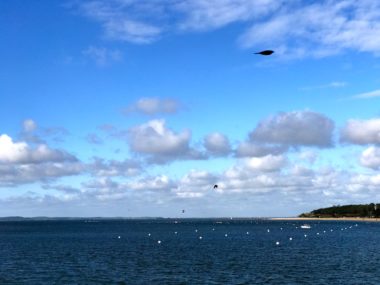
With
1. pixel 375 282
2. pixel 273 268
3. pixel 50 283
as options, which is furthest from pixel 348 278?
pixel 50 283

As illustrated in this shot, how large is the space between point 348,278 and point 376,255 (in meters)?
35.6

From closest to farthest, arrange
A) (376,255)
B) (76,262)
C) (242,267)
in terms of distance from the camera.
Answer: (242,267) < (76,262) < (376,255)

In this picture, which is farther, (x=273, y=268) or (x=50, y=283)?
(x=273, y=268)

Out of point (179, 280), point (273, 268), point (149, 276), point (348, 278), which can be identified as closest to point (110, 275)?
point (149, 276)

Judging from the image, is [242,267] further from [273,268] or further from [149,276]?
[149,276]

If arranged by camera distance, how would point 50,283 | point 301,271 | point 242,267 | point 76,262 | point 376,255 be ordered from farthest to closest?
1. point 376,255
2. point 76,262
3. point 242,267
4. point 301,271
5. point 50,283

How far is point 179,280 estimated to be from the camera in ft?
208

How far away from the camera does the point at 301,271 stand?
71625mm

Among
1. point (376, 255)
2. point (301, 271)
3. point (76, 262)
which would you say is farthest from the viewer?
point (376, 255)

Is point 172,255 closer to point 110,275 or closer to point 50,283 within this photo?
point 110,275

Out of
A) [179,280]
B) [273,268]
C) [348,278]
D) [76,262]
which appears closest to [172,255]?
[76,262]

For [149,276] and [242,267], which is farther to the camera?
[242,267]

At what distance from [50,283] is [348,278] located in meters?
37.9

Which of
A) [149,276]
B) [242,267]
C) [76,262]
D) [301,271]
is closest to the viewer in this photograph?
[149,276]
